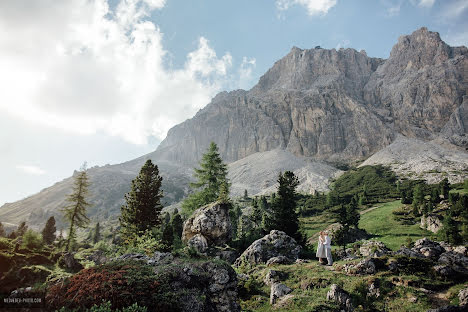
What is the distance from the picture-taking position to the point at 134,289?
399 inches

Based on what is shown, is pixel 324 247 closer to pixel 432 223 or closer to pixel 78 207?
pixel 78 207

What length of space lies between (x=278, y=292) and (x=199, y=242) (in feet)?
41.4

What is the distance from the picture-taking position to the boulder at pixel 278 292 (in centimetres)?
1623

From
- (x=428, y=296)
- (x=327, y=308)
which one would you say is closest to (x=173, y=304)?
(x=327, y=308)

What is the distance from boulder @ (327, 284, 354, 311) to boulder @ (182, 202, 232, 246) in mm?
16088

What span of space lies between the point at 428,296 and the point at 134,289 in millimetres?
→ 16477

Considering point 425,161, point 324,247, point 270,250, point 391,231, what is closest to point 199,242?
point 270,250

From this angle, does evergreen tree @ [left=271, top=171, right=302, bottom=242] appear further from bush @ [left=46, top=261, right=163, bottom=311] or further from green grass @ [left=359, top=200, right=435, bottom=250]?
bush @ [left=46, top=261, right=163, bottom=311]

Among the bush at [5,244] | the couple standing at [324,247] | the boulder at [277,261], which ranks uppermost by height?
the bush at [5,244]

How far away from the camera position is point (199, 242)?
88.8 feet

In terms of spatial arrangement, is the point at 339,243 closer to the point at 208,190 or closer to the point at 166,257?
the point at 208,190

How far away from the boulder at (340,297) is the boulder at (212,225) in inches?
633

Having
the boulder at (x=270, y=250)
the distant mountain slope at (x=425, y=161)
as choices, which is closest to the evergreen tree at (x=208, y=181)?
the boulder at (x=270, y=250)

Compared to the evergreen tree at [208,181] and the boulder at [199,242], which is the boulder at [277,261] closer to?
the boulder at [199,242]
